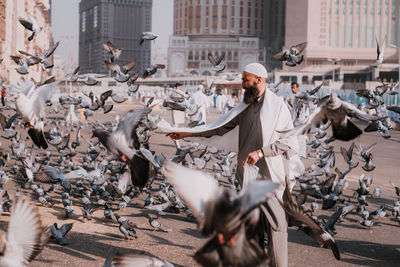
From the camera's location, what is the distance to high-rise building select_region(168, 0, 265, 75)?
5950 inches

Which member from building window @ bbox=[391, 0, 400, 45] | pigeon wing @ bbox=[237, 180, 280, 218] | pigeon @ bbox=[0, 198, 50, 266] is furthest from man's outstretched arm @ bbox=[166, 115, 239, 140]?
building window @ bbox=[391, 0, 400, 45]

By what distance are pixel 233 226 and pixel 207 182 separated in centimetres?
39

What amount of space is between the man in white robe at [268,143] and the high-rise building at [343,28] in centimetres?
11254

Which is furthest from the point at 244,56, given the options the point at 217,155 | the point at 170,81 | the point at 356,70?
the point at 217,155

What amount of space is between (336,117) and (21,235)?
2347 millimetres

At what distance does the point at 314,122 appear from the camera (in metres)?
4.28

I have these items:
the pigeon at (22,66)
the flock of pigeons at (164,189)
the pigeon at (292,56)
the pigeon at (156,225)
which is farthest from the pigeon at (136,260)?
the pigeon at (22,66)

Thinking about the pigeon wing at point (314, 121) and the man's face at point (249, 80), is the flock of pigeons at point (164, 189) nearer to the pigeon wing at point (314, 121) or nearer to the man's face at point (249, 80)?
the pigeon wing at point (314, 121)

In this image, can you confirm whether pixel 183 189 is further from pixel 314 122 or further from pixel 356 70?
pixel 356 70

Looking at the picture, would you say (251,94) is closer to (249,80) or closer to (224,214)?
(249,80)

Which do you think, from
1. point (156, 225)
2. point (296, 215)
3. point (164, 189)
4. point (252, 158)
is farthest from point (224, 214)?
point (164, 189)

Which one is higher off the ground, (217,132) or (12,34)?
(12,34)

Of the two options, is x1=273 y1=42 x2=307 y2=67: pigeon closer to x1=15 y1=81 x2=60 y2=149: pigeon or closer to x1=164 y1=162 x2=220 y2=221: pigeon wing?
x1=15 y1=81 x2=60 y2=149: pigeon

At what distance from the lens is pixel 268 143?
475 cm
